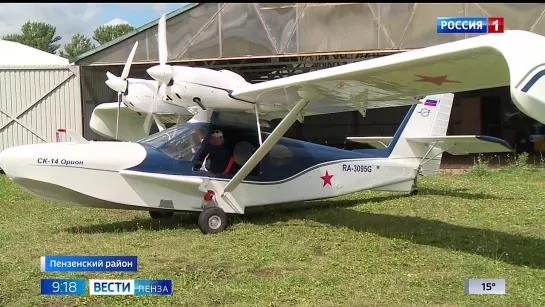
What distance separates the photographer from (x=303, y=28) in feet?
44.9

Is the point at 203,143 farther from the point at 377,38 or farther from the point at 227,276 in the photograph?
the point at 377,38

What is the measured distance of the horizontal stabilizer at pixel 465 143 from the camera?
854cm

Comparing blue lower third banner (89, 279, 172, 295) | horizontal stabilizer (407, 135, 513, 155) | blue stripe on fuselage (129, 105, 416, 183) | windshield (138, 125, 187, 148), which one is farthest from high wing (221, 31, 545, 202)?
blue lower third banner (89, 279, 172, 295)

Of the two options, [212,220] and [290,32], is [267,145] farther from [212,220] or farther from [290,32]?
[290,32]

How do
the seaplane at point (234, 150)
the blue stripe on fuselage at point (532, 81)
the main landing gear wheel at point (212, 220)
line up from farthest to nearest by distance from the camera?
the main landing gear wheel at point (212, 220), the seaplane at point (234, 150), the blue stripe on fuselage at point (532, 81)

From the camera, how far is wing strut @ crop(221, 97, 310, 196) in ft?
21.4

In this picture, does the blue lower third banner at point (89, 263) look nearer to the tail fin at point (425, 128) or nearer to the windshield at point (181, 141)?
the windshield at point (181, 141)

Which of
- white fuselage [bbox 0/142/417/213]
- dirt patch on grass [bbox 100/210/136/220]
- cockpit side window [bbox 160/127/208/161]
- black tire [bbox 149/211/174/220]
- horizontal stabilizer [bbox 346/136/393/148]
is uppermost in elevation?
horizontal stabilizer [bbox 346/136/393/148]

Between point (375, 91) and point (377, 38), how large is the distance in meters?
7.79

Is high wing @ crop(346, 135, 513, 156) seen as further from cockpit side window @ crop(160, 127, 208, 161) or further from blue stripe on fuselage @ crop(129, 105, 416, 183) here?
cockpit side window @ crop(160, 127, 208, 161)

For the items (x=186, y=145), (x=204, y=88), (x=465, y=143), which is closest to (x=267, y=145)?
(x=204, y=88)

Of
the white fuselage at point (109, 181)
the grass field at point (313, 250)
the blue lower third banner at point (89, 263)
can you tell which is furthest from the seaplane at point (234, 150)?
the blue lower third banner at point (89, 263)

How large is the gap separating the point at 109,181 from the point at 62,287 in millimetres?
2521

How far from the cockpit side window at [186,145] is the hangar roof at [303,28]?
6156mm
